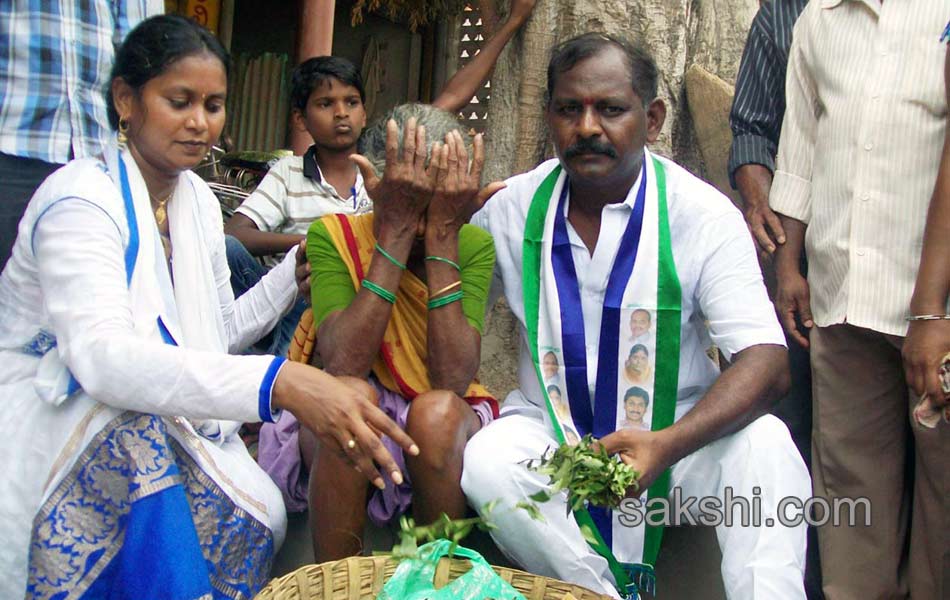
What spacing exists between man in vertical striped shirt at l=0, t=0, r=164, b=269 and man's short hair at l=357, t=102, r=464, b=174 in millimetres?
941

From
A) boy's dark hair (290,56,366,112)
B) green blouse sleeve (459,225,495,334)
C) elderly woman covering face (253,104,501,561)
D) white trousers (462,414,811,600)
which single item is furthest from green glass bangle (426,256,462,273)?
boy's dark hair (290,56,366,112)

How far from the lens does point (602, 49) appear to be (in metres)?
3.37

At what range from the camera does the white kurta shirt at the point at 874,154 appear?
→ 308 cm

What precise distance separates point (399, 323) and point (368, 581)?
2.88 feet

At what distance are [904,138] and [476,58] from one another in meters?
2.00

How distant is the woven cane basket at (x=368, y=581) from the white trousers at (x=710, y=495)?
20 cm

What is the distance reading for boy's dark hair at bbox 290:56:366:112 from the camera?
4707 millimetres

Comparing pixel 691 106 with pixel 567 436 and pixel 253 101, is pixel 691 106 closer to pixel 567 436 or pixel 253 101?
pixel 567 436

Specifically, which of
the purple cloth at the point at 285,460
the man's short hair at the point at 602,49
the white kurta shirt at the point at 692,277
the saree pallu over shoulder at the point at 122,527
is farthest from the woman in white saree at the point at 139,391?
the man's short hair at the point at 602,49

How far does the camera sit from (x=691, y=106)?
4.54 metres

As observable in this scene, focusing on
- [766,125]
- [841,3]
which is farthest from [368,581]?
[841,3]

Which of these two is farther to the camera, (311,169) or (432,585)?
(311,169)

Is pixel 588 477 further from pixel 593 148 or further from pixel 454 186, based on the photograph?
pixel 593 148

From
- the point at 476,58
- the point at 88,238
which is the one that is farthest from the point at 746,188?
the point at 88,238
